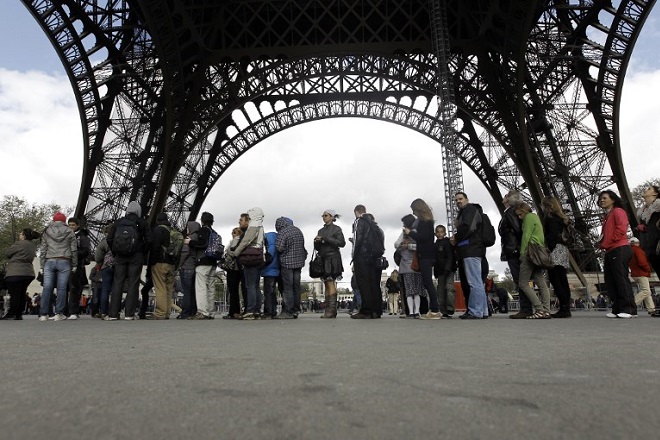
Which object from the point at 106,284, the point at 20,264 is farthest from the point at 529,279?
the point at 20,264

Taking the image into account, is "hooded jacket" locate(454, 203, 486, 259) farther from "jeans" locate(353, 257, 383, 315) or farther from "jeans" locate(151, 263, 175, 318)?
"jeans" locate(151, 263, 175, 318)

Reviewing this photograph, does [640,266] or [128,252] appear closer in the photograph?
[128,252]

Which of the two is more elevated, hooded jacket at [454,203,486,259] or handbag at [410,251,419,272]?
hooded jacket at [454,203,486,259]

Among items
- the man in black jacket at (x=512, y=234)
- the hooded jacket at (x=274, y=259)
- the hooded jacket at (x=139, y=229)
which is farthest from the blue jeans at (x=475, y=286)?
the hooded jacket at (x=139, y=229)

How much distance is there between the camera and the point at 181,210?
23516 mm

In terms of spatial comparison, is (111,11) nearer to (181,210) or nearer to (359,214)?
(181,210)

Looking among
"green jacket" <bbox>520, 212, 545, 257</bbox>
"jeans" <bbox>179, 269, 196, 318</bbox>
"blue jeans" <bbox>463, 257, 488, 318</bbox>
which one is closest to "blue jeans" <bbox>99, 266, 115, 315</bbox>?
"jeans" <bbox>179, 269, 196, 318</bbox>

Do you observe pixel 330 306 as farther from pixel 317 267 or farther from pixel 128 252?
pixel 128 252

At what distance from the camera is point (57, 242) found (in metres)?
8.38

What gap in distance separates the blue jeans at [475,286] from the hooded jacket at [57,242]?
6.02 metres

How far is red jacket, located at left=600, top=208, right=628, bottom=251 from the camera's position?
6.89 metres

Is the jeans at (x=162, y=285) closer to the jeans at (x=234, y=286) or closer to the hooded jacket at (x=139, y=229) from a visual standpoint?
the hooded jacket at (x=139, y=229)

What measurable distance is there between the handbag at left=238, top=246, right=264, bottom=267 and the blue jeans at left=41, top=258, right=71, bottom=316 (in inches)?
109

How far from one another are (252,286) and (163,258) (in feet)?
5.28
